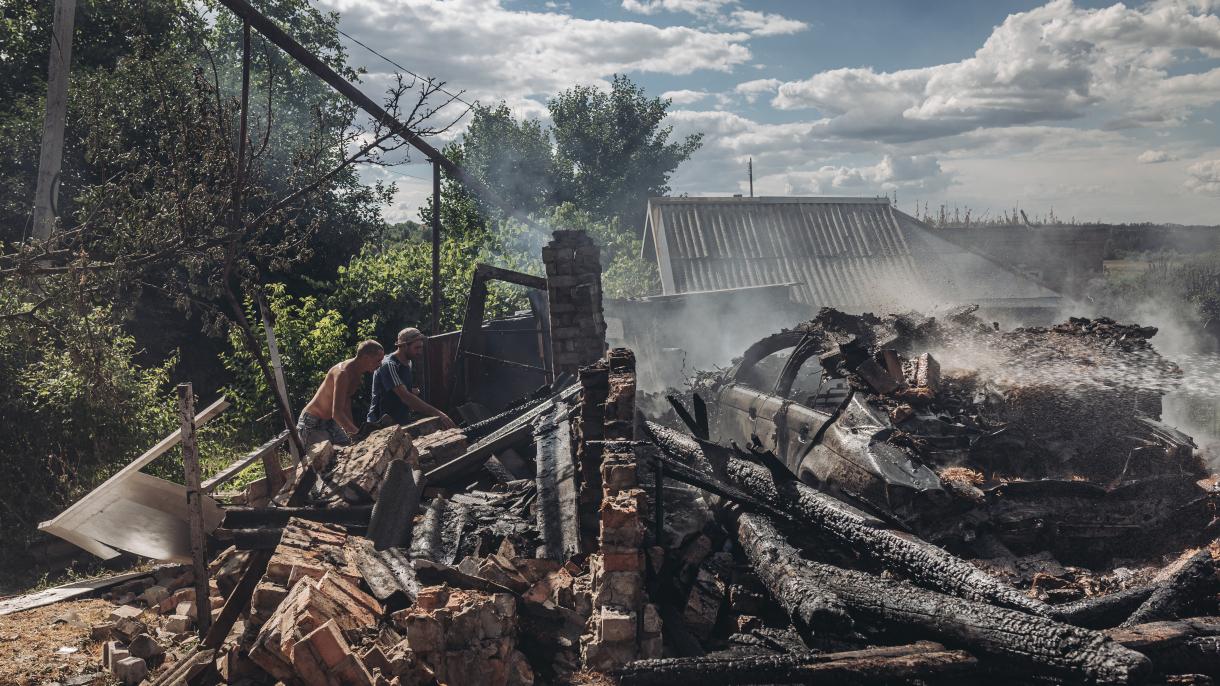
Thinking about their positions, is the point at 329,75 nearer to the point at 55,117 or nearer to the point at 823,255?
the point at 55,117

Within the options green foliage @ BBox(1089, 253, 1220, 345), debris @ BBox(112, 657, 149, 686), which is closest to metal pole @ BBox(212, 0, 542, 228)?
debris @ BBox(112, 657, 149, 686)

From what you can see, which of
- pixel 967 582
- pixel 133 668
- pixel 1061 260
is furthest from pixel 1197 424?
pixel 1061 260

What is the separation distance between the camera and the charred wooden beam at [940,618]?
10.2 ft

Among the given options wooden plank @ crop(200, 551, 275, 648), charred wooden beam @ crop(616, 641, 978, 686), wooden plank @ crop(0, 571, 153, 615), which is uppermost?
charred wooden beam @ crop(616, 641, 978, 686)

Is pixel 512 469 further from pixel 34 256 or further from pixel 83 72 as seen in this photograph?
pixel 83 72

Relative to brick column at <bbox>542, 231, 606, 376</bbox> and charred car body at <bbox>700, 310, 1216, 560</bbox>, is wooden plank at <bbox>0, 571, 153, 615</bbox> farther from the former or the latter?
charred car body at <bbox>700, 310, 1216, 560</bbox>

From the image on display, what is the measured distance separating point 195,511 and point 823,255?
18657mm

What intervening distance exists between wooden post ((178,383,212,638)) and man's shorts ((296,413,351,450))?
2.53 m

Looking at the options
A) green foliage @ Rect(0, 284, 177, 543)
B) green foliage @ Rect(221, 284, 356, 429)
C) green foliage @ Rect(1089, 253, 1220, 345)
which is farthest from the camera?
green foliage @ Rect(1089, 253, 1220, 345)

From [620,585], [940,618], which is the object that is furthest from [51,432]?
[940,618]

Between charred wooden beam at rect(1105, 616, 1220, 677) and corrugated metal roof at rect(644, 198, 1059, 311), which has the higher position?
corrugated metal roof at rect(644, 198, 1059, 311)

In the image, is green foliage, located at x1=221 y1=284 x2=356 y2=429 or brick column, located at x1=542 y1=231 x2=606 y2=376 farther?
green foliage, located at x1=221 y1=284 x2=356 y2=429

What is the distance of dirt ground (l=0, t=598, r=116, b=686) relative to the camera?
4.30 metres

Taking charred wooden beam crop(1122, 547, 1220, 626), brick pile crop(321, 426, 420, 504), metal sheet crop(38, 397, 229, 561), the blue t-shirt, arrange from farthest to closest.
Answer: the blue t-shirt → brick pile crop(321, 426, 420, 504) → metal sheet crop(38, 397, 229, 561) → charred wooden beam crop(1122, 547, 1220, 626)
